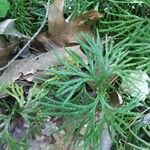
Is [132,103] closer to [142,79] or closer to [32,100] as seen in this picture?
[142,79]

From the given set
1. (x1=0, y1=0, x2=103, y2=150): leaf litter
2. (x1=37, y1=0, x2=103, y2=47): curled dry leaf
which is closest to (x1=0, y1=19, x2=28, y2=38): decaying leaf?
(x1=0, y1=0, x2=103, y2=150): leaf litter

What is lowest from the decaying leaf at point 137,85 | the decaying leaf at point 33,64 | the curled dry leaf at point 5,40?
the decaying leaf at point 137,85

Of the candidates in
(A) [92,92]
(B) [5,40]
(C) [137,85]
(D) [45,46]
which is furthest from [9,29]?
(C) [137,85]

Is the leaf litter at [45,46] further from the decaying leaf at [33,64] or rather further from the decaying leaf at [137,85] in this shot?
the decaying leaf at [137,85]

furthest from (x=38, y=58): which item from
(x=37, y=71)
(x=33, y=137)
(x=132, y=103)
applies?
(x=132, y=103)

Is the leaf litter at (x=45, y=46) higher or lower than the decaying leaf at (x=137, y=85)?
higher

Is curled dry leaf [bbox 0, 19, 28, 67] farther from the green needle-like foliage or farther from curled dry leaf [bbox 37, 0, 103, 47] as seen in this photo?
the green needle-like foliage

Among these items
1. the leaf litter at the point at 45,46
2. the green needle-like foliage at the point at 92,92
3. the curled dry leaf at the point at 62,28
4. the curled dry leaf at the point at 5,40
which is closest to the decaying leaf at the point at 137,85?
the green needle-like foliage at the point at 92,92
